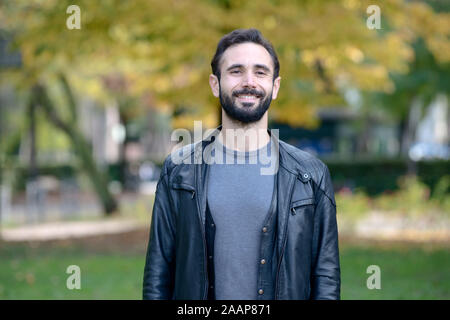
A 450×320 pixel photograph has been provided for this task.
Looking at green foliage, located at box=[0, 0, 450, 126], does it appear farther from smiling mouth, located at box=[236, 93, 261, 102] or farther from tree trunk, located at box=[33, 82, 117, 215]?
smiling mouth, located at box=[236, 93, 261, 102]

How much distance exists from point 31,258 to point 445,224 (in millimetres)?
9029

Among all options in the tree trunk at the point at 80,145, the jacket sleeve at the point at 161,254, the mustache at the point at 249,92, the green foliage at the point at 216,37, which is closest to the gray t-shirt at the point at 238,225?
the jacket sleeve at the point at 161,254

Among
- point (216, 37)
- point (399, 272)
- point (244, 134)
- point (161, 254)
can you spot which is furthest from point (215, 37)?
point (161, 254)

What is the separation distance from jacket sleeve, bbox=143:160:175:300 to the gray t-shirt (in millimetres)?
248

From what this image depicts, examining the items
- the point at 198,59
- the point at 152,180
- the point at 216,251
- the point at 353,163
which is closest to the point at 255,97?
the point at 216,251

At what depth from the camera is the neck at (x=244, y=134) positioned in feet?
10.5

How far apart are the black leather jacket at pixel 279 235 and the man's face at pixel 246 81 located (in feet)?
1.01

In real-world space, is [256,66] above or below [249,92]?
above

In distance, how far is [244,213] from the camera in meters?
3.13

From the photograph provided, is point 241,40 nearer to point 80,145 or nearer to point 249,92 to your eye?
point 249,92

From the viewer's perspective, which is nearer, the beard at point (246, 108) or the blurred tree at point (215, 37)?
the beard at point (246, 108)

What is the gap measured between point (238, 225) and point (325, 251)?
477mm

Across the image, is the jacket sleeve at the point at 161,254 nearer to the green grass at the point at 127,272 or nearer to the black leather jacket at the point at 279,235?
the black leather jacket at the point at 279,235
